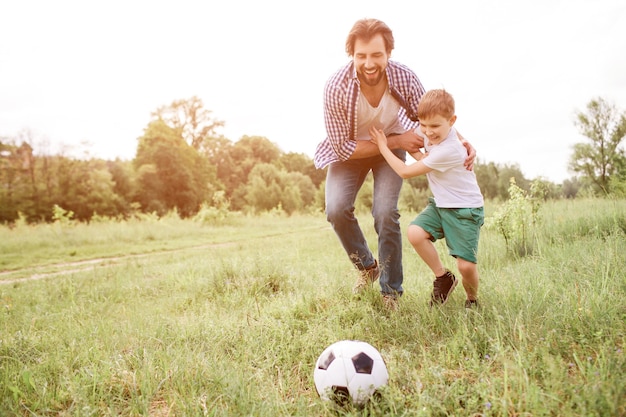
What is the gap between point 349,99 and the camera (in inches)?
137

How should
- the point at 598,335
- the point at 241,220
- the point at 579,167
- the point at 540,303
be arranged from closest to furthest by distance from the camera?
the point at 598,335 < the point at 540,303 < the point at 579,167 < the point at 241,220

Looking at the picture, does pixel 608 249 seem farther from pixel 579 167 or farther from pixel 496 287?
pixel 579 167

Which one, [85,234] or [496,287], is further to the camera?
[85,234]

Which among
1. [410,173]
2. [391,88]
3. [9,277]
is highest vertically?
[391,88]

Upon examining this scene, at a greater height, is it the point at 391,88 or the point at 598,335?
the point at 391,88

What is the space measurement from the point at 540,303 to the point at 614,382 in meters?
1.07

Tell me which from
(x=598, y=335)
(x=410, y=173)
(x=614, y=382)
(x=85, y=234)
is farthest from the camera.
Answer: (x=85, y=234)

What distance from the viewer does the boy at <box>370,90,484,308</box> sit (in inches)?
120

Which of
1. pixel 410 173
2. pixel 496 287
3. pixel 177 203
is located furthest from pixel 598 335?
pixel 177 203

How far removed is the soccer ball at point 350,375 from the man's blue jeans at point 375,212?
1.40 m

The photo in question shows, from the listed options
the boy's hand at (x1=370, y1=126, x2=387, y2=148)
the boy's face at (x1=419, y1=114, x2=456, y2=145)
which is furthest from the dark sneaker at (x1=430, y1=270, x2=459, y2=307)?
the boy's hand at (x1=370, y1=126, x2=387, y2=148)

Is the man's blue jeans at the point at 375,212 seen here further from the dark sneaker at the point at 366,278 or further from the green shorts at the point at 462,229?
the green shorts at the point at 462,229

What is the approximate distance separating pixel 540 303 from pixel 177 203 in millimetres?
32632

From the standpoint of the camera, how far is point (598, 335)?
2.19 m
